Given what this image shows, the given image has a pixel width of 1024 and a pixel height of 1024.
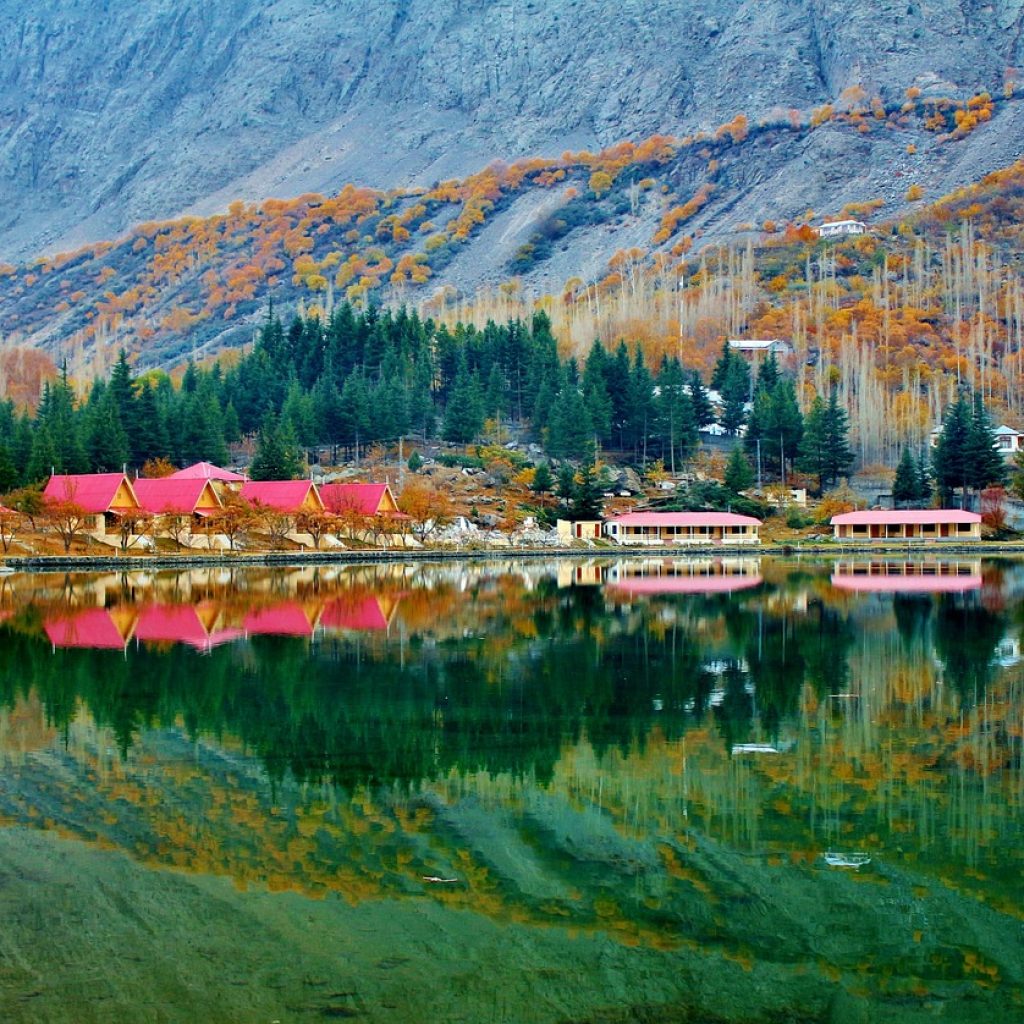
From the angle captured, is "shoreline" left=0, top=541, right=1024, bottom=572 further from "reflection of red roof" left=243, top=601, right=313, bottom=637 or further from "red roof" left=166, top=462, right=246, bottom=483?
"reflection of red roof" left=243, top=601, right=313, bottom=637

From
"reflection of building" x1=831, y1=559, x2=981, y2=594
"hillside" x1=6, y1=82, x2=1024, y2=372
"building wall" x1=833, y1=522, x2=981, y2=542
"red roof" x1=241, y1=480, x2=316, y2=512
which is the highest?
"hillside" x1=6, y1=82, x2=1024, y2=372

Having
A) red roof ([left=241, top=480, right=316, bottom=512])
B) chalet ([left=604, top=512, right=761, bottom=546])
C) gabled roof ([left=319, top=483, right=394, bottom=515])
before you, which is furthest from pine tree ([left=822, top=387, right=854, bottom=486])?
red roof ([left=241, top=480, right=316, bottom=512])

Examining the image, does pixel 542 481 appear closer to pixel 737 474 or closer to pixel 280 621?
pixel 737 474

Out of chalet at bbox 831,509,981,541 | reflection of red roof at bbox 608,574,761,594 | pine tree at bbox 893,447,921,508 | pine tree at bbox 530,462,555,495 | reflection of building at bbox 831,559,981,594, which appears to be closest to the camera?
reflection of red roof at bbox 608,574,761,594

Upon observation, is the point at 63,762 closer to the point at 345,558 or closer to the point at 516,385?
the point at 345,558

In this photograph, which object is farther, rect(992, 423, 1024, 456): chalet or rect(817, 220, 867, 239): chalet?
rect(817, 220, 867, 239): chalet

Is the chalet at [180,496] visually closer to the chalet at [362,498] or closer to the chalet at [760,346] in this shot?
the chalet at [362,498]

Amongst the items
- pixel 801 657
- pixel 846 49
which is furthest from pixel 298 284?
pixel 801 657
